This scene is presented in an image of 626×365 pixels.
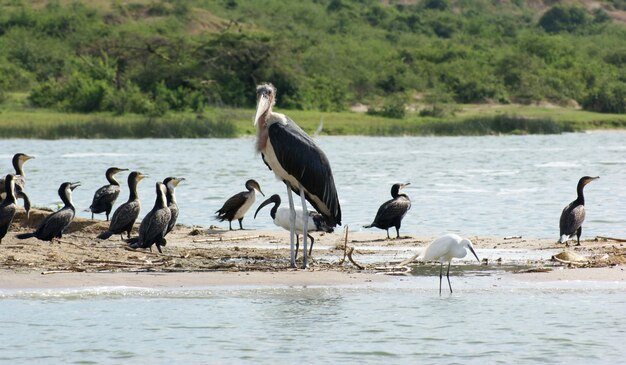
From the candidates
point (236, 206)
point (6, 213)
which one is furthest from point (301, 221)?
point (236, 206)

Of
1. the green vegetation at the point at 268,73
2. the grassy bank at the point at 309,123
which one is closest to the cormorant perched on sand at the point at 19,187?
the grassy bank at the point at 309,123

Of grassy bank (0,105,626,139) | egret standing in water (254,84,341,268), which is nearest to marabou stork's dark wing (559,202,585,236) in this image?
egret standing in water (254,84,341,268)

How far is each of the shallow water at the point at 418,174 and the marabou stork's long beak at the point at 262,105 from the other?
57 centimetres

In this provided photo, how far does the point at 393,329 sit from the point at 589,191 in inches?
577

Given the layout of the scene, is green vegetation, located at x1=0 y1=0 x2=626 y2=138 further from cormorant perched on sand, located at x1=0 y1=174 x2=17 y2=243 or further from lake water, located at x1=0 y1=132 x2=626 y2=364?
lake water, located at x1=0 y1=132 x2=626 y2=364

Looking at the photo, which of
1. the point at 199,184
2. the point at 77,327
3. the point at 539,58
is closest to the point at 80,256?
the point at 77,327

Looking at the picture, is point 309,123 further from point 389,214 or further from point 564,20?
point 564,20

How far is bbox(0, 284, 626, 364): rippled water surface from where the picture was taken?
8.80 meters

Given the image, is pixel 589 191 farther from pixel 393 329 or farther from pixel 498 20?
pixel 498 20

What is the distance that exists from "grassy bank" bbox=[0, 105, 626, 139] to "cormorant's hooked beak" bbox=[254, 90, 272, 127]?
30.8 meters

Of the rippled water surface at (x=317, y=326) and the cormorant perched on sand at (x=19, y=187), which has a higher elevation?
the cormorant perched on sand at (x=19, y=187)

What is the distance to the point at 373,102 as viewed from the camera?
186ft

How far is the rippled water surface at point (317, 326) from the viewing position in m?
8.80

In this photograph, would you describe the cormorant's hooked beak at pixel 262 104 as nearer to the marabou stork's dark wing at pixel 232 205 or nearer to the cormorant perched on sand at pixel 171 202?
the cormorant perched on sand at pixel 171 202
